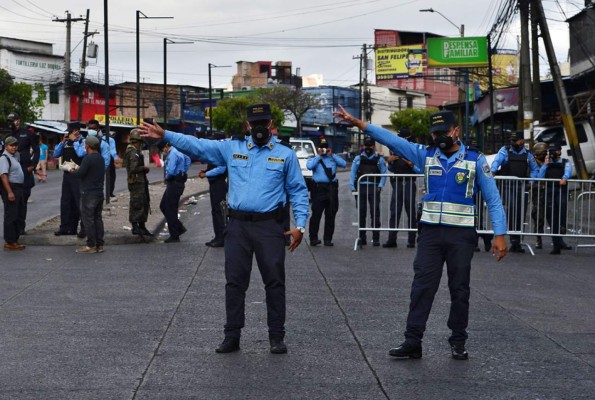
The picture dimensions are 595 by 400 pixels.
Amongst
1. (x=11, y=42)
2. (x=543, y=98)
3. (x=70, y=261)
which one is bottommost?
(x=70, y=261)

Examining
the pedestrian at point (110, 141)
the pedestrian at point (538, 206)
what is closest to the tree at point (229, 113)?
the pedestrian at point (110, 141)

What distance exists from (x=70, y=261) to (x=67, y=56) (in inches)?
2042

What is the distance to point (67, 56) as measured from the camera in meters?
63.8

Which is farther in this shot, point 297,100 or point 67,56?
point 297,100

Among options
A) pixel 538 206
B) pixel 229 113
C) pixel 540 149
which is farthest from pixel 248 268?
pixel 229 113

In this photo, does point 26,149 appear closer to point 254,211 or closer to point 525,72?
point 254,211

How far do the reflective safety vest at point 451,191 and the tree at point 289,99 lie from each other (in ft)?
283

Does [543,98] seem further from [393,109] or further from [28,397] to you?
[393,109]

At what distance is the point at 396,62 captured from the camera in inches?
A: 3984

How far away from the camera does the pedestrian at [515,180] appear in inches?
657

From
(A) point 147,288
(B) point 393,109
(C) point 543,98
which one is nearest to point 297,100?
(B) point 393,109

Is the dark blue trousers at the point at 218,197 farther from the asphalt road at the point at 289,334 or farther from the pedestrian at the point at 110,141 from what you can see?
the pedestrian at the point at 110,141

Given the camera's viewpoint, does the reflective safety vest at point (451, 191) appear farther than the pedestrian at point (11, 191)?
No

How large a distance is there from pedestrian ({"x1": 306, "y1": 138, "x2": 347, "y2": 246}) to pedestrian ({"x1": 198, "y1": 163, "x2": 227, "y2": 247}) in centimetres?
160
